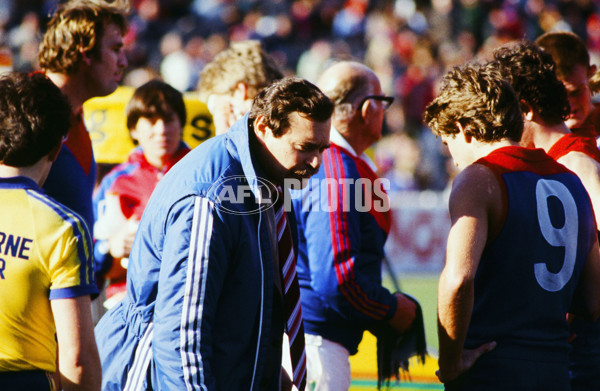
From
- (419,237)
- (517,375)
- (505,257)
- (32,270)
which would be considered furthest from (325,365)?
(419,237)

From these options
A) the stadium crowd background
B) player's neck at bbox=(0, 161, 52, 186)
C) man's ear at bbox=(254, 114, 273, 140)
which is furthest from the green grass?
the stadium crowd background

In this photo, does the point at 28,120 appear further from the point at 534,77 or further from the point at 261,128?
the point at 534,77

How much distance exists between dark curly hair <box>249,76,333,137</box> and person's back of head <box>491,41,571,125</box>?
0.89 meters

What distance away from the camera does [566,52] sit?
3830 millimetres

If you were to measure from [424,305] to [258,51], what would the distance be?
216 inches

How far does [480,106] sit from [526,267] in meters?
0.62

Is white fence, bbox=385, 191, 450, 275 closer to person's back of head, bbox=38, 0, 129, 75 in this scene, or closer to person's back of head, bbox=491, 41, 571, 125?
person's back of head, bbox=38, 0, 129, 75

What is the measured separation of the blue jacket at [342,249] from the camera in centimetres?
351

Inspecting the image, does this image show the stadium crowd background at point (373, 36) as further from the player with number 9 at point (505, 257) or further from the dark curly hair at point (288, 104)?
the dark curly hair at point (288, 104)

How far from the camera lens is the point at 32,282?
2.37 metres

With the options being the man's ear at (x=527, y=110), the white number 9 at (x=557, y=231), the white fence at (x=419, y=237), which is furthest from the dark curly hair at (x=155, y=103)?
the white fence at (x=419, y=237)

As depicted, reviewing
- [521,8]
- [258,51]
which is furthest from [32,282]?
[521,8]

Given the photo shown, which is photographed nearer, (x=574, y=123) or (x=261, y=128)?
(x=261, y=128)

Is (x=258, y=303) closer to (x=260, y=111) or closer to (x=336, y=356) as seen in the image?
(x=260, y=111)
